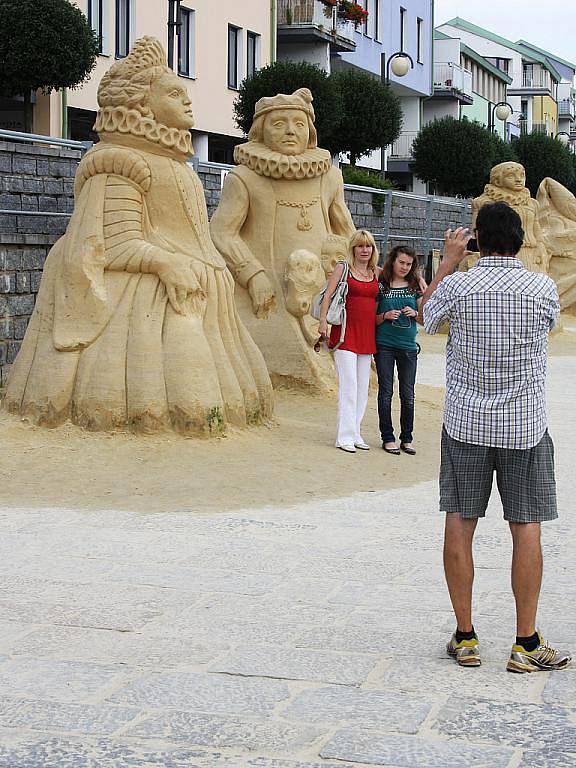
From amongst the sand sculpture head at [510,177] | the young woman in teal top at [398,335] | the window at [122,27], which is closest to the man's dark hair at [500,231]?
the young woman in teal top at [398,335]

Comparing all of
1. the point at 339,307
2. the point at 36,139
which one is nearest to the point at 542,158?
the point at 36,139

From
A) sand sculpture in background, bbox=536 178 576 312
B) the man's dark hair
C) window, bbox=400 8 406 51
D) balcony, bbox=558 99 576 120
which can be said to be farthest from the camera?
balcony, bbox=558 99 576 120

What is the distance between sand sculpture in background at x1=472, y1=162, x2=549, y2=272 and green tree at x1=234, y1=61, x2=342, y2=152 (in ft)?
23.3

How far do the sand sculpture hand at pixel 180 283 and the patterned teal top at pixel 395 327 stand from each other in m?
1.33

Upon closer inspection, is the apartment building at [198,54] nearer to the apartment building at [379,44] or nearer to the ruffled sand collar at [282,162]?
the apartment building at [379,44]

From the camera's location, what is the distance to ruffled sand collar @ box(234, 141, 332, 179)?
10.9 m

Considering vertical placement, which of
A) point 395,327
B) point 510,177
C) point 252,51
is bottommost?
point 395,327

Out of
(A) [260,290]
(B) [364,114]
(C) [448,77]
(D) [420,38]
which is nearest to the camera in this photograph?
(A) [260,290]

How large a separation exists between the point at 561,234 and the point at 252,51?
12.0m

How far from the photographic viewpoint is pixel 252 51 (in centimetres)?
3112

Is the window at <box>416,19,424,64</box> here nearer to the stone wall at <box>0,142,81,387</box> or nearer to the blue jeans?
the stone wall at <box>0,142,81,387</box>

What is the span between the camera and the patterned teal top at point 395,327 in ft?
29.1

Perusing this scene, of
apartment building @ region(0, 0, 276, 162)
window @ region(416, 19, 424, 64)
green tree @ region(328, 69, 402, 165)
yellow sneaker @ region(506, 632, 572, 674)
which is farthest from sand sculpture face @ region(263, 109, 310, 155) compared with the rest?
window @ region(416, 19, 424, 64)

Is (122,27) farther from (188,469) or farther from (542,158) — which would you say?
(542,158)
